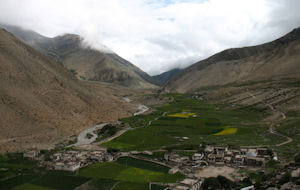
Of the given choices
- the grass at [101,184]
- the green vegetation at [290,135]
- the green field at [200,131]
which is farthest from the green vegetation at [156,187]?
the green vegetation at [290,135]

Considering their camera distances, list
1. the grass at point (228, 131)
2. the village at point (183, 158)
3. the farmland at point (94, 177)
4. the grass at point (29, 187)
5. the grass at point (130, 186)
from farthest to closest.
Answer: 1. the grass at point (228, 131)
2. the village at point (183, 158)
3. the farmland at point (94, 177)
4. the grass at point (29, 187)
5. the grass at point (130, 186)

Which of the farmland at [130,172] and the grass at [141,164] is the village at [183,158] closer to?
the grass at [141,164]

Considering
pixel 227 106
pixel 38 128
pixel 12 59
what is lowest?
pixel 38 128

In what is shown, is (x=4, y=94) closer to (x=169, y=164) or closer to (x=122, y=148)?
(x=122, y=148)

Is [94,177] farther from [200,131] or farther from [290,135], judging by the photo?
[290,135]

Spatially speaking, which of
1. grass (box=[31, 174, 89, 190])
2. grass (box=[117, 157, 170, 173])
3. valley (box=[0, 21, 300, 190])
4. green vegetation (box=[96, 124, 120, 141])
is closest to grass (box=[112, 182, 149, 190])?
valley (box=[0, 21, 300, 190])

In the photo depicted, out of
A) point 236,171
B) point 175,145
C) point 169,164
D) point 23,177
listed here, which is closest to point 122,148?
point 175,145

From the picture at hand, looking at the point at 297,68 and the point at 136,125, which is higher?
the point at 297,68
